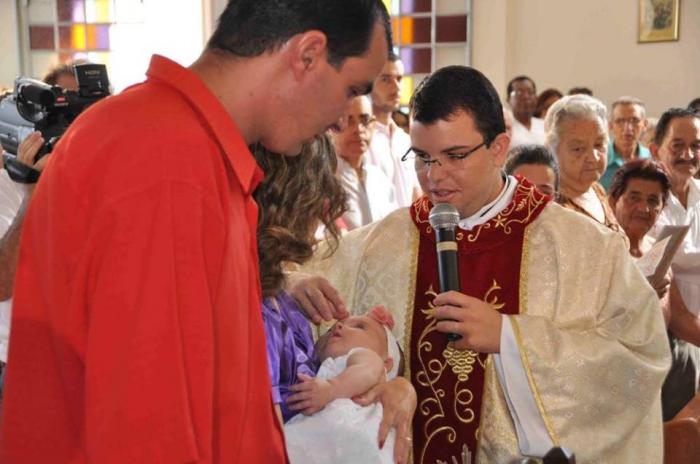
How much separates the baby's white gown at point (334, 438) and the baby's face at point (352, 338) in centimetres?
24

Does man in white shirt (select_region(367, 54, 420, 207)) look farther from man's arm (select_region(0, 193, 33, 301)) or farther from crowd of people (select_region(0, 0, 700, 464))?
man's arm (select_region(0, 193, 33, 301))

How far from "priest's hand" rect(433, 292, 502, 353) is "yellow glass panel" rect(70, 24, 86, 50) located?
36.1 feet

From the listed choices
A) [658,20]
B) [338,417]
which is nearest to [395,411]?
[338,417]

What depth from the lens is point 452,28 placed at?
41.9 ft

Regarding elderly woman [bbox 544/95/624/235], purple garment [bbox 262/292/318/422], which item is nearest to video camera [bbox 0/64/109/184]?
purple garment [bbox 262/292/318/422]

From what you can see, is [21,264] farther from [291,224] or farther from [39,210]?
[291,224]

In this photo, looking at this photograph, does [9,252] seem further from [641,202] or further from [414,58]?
[414,58]

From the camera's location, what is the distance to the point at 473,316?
2.80 m

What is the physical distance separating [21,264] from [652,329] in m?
1.95

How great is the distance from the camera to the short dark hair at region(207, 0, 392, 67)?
64.8 inches

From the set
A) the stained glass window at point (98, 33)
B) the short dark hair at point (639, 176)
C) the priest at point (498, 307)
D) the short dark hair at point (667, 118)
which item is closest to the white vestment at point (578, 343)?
the priest at point (498, 307)

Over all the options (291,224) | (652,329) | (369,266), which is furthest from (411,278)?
(291,224)

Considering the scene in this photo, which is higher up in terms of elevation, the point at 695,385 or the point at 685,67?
the point at 685,67

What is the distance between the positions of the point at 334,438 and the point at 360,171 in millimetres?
3559
